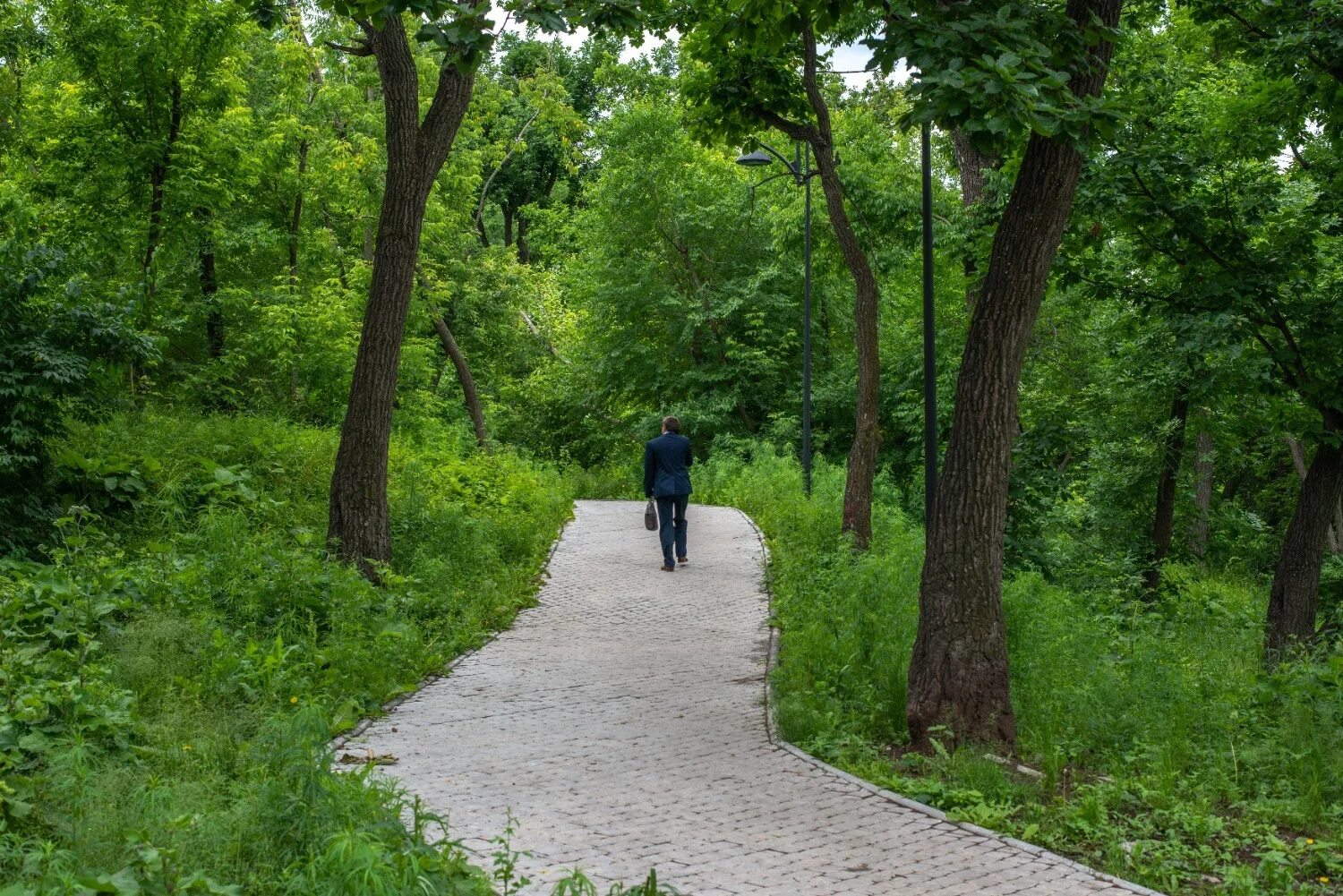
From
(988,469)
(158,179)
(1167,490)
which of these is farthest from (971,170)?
(158,179)

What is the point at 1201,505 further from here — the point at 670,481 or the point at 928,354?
the point at 928,354

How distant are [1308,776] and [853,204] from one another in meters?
11.2

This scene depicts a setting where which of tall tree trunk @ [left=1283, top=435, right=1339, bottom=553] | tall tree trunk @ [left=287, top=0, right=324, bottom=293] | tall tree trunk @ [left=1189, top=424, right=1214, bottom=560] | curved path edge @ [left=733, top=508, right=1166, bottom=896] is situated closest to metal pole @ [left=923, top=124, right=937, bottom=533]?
curved path edge @ [left=733, top=508, right=1166, bottom=896]

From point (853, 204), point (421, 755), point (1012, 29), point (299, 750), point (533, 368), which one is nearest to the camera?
point (299, 750)

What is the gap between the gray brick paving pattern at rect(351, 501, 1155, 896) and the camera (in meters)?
5.95

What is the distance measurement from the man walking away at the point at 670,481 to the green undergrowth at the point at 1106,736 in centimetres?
239

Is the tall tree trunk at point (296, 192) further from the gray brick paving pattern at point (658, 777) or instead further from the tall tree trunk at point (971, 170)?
the tall tree trunk at point (971, 170)

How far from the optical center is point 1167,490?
22188 mm

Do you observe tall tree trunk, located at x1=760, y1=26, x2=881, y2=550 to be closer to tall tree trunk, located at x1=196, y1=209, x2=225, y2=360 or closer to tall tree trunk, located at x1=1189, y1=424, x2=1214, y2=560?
tall tree trunk, located at x1=196, y1=209, x2=225, y2=360

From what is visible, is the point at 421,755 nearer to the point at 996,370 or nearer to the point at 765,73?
the point at 996,370

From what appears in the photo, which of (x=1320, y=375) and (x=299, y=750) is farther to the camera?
(x=1320, y=375)

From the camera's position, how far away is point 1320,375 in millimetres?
13688

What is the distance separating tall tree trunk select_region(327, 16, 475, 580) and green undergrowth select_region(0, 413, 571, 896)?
1.87 feet

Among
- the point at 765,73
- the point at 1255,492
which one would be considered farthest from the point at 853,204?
the point at 1255,492
